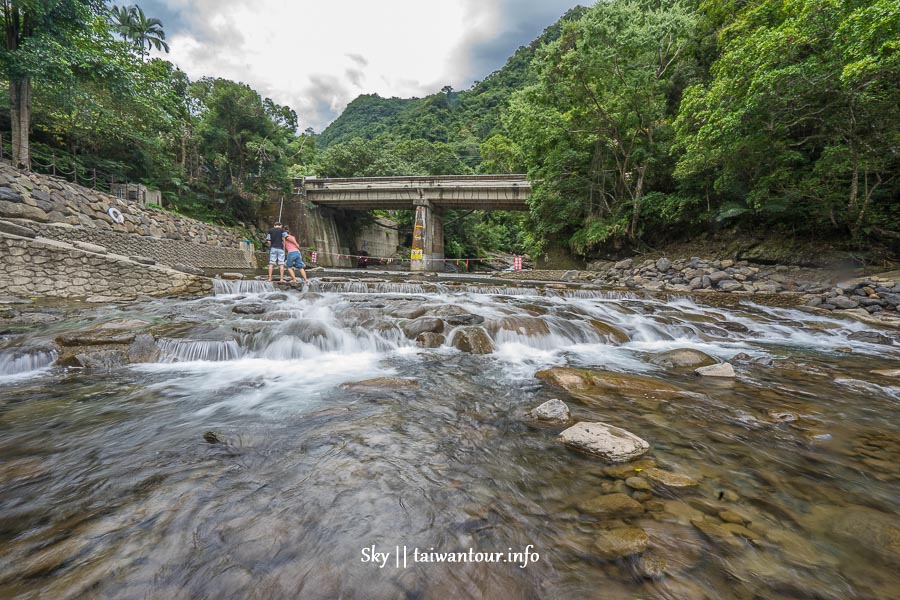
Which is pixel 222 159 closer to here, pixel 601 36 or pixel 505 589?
pixel 601 36

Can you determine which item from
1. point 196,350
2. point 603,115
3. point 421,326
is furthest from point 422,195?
point 196,350

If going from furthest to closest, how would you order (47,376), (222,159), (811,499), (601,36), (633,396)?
(222,159) < (601,36) < (47,376) < (633,396) < (811,499)

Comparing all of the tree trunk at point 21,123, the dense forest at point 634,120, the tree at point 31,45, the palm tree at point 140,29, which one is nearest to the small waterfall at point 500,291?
the dense forest at point 634,120

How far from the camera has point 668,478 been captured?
211cm

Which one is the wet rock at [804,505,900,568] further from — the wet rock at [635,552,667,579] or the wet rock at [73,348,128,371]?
the wet rock at [73,348,128,371]

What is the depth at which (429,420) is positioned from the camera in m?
3.04

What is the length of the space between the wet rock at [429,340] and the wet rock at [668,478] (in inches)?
157

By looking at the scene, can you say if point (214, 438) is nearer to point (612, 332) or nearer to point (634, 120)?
point (612, 332)

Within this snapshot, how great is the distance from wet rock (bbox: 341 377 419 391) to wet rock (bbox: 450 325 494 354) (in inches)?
68.4

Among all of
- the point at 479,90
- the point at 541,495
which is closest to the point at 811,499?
the point at 541,495

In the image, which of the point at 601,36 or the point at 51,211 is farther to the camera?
the point at 601,36

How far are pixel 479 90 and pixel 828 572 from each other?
91255 millimetres

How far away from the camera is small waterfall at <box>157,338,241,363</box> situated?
15.7 feet

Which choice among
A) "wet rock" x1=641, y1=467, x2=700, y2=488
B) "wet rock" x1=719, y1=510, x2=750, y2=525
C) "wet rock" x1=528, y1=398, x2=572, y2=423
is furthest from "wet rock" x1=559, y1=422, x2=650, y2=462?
"wet rock" x1=719, y1=510, x2=750, y2=525
